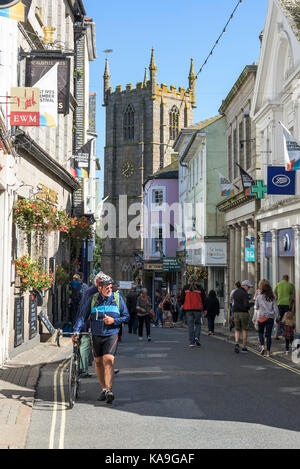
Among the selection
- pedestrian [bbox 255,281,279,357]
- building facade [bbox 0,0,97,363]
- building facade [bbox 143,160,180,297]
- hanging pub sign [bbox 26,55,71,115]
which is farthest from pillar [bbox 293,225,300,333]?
building facade [bbox 143,160,180,297]

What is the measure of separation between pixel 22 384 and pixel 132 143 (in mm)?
86257

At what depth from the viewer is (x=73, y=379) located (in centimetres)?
905

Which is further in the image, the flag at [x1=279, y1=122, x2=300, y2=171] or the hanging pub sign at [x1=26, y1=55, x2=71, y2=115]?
the flag at [x1=279, y1=122, x2=300, y2=171]

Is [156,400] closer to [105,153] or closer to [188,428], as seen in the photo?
[188,428]

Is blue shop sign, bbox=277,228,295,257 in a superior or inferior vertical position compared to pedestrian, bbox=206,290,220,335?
superior

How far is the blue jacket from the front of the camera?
920 cm

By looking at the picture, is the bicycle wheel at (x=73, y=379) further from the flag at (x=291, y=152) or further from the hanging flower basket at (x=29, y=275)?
the flag at (x=291, y=152)

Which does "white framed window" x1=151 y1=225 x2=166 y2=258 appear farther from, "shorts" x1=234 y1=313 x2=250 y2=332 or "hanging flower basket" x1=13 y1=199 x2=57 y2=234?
"hanging flower basket" x1=13 y1=199 x2=57 y2=234

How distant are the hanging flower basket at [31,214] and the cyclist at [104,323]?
597cm

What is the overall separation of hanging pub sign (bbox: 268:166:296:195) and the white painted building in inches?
24.1

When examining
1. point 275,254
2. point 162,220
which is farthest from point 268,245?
point 162,220

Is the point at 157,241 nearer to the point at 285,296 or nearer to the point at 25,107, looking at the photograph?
the point at 285,296

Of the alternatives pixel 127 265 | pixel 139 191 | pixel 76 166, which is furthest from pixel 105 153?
pixel 76 166

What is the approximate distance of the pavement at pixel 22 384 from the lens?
7184 millimetres
